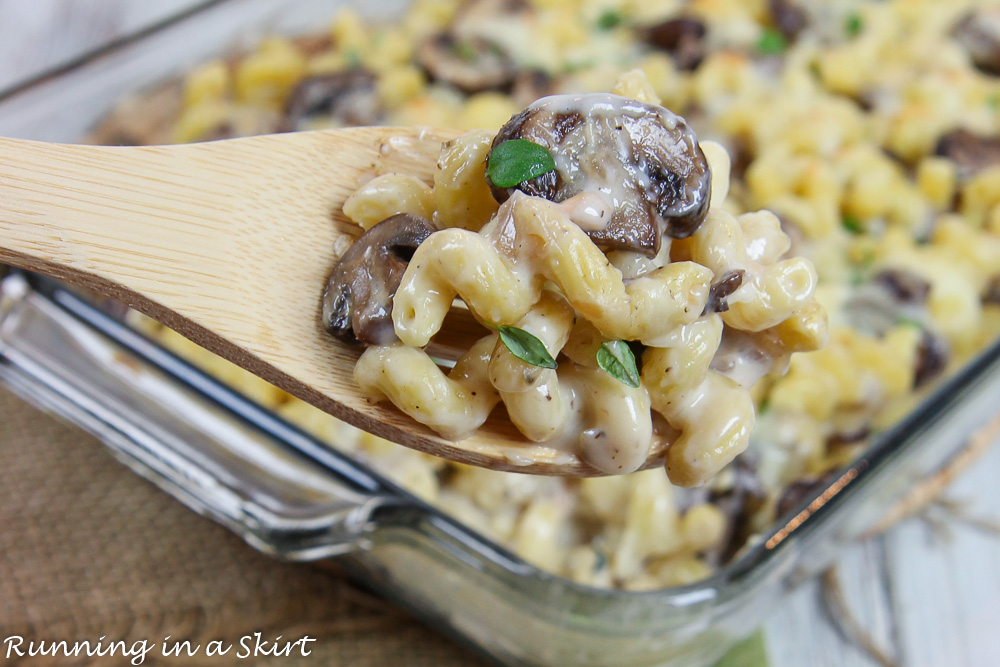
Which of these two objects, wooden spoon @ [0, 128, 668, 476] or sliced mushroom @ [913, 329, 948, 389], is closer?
wooden spoon @ [0, 128, 668, 476]

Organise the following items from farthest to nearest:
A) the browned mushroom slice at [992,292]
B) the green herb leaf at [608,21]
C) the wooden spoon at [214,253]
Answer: the green herb leaf at [608,21], the browned mushroom slice at [992,292], the wooden spoon at [214,253]

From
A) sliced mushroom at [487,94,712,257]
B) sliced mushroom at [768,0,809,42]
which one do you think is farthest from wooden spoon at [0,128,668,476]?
sliced mushroom at [768,0,809,42]

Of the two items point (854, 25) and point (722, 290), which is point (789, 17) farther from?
point (722, 290)

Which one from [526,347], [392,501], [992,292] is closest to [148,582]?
[392,501]

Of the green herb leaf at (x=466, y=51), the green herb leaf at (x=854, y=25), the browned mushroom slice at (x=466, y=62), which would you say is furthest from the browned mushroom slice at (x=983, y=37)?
the green herb leaf at (x=466, y=51)

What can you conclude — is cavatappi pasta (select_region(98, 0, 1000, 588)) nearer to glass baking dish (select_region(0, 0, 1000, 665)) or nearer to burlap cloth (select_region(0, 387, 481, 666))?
glass baking dish (select_region(0, 0, 1000, 665))

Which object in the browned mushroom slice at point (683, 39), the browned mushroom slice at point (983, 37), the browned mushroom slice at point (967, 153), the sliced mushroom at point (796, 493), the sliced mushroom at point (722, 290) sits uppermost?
the sliced mushroom at point (722, 290)

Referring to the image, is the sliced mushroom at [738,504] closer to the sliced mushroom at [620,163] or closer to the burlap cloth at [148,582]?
the burlap cloth at [148,582]
